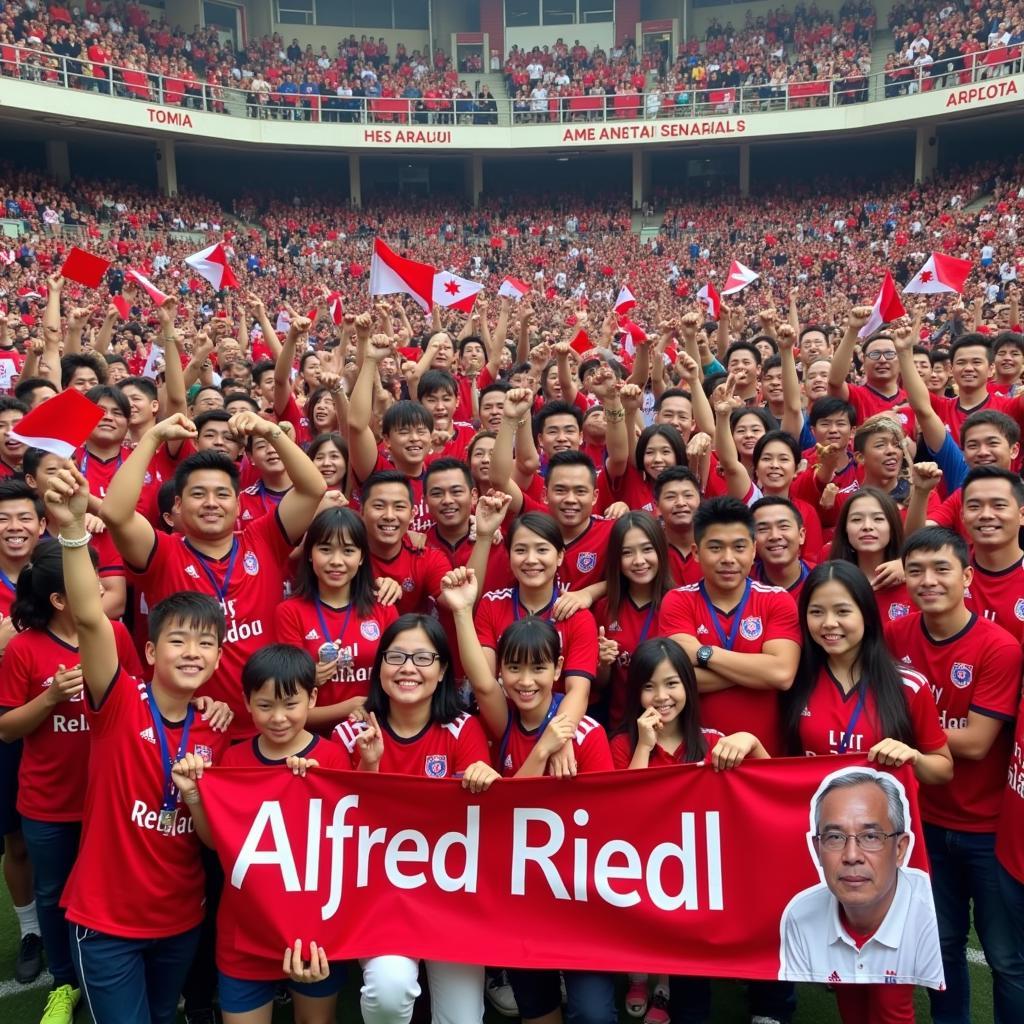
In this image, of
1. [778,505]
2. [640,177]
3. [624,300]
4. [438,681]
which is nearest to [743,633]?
[778,505]

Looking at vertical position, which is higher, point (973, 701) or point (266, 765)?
point (973, 701)

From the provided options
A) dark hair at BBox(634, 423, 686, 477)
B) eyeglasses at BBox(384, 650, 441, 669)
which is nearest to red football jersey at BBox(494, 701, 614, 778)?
eyeglasses at BBox(384, 650, 441, 669)

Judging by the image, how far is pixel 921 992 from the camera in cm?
405

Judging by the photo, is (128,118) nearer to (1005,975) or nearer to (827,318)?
(827,318)

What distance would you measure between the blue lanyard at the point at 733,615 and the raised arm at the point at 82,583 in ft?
7.61

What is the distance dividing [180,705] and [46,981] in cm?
166

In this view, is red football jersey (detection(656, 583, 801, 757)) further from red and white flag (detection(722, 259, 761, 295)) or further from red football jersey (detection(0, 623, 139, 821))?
red and white flag (detection(722, 259, 761, 295))

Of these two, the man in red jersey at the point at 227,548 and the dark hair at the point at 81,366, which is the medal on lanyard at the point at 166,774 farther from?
the dark hair at the point at 81,366

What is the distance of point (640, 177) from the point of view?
32.7 m

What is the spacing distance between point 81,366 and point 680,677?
5384 millimetres

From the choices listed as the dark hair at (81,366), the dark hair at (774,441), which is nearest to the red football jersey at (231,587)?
the dark hair at (774,441)

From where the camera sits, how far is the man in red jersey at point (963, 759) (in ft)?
11.4

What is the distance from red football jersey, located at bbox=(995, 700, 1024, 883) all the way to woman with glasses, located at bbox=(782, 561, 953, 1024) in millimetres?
208

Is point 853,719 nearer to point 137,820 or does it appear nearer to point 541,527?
point 541,527
